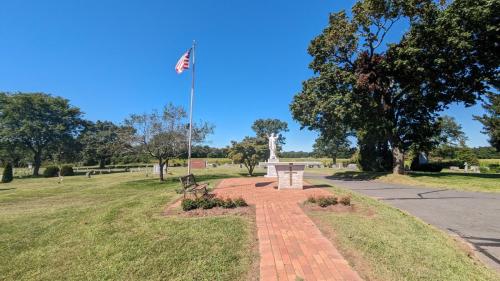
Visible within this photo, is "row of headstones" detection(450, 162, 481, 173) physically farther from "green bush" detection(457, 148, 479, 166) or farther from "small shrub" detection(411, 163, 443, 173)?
"small shrub" detection(411, 163, 443, 173)

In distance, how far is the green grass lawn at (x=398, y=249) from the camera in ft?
11.3

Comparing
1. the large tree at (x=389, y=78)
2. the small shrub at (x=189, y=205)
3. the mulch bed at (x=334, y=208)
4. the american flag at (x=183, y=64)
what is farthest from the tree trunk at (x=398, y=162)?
the small shrub at (x=189, y=205)

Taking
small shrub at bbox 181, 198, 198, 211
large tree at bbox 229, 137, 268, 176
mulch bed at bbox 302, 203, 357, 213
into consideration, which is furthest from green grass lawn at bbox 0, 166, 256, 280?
large tree at bbox 229, 137, 268, 176

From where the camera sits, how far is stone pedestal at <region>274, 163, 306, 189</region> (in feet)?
37.7

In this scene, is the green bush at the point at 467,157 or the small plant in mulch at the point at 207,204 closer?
the small plant in mulch at the point at 207,204

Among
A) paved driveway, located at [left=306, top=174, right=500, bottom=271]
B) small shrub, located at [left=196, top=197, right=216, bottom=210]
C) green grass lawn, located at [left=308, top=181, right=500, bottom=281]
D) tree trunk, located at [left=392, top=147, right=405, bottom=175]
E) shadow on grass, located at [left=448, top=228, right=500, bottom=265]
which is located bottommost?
shadow on grass, located at [left=448, top=228, right=500, bottom=265]

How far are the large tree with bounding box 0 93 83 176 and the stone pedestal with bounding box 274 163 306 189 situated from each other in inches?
1450

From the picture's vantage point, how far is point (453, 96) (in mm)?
18734

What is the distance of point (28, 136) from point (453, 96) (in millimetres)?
48318

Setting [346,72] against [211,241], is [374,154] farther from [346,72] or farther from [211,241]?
[211,241]

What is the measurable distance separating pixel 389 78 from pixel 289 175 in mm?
13919

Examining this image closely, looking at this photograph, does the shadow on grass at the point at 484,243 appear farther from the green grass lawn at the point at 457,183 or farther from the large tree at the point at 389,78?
the large tree at the point at 389,78

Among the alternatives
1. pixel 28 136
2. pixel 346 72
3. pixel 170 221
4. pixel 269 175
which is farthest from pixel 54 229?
pixel 28 136

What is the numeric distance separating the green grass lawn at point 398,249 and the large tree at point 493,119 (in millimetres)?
29361
